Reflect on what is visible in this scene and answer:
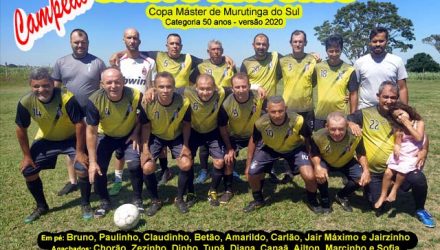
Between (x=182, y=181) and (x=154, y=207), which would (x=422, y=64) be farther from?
(x=154, y=207)

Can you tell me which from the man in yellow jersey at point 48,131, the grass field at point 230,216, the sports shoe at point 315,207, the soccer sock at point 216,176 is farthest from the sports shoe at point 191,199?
the sports shoe at point 315,207

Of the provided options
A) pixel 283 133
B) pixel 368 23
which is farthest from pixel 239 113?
pixel 368 23

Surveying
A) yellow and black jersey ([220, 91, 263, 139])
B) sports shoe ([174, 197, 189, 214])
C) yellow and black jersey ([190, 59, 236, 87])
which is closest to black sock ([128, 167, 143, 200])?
sports shoe ([174, 197, 189, 214])

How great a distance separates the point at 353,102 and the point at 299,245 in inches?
114

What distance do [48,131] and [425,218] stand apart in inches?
212

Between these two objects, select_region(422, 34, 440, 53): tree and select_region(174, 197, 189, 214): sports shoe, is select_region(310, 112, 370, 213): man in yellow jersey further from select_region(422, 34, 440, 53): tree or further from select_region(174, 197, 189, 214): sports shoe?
select_region(422, 34, 440, 53): tree

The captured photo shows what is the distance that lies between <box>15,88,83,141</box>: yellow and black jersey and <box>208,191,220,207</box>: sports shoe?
2.28m

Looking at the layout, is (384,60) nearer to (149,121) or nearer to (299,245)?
(299,245)

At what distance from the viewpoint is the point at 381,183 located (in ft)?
17.2

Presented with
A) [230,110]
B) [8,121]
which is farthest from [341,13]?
[230,110]

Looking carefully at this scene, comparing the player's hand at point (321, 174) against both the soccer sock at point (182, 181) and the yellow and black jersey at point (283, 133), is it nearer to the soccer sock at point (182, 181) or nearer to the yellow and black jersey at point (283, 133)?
the yellow and black jersey at point (283, 133)

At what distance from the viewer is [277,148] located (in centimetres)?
555

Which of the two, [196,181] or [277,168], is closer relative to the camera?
[196,181]

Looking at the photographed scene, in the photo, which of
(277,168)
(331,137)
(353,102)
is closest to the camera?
(331,137)
